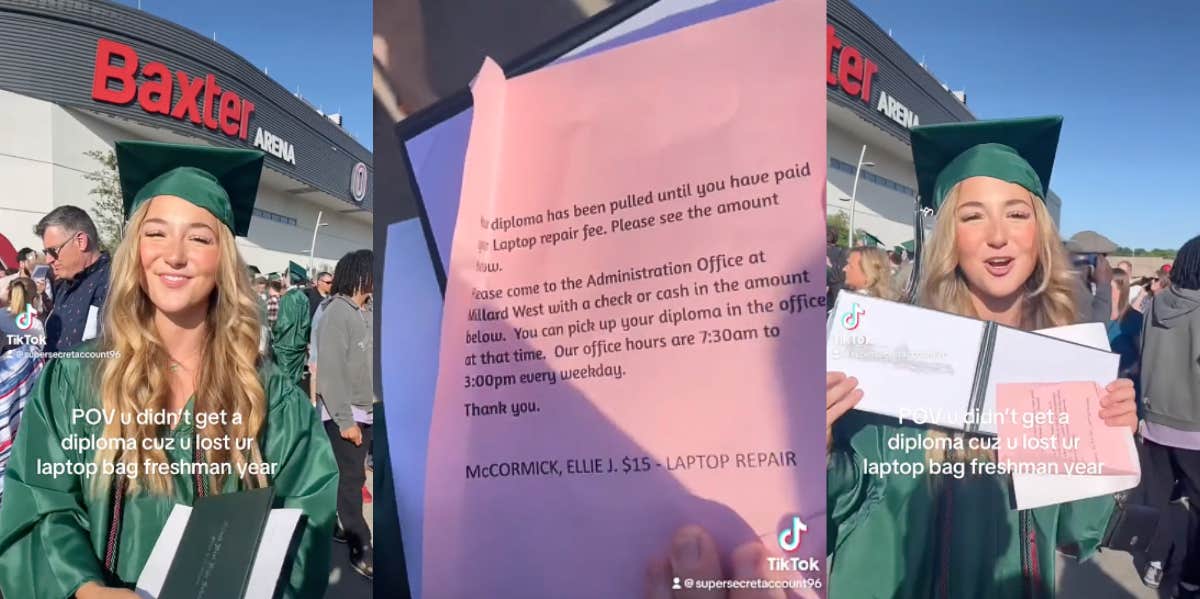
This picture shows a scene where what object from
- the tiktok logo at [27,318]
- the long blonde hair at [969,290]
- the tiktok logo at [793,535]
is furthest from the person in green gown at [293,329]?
the long blonde hair at [969,290]

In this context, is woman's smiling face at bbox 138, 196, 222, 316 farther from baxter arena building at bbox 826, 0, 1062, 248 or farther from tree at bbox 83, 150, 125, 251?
baxter arena building at bbox 826, 0, 1062, 248

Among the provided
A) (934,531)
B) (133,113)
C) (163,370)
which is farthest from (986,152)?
(133,113)

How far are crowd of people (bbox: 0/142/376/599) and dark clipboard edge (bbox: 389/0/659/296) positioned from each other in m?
0.46

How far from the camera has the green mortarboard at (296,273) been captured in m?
2.43

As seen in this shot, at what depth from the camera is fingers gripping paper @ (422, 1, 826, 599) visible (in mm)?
1033

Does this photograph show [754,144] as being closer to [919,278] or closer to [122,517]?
[919,278]

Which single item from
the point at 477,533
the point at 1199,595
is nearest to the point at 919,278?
the point at 477,533

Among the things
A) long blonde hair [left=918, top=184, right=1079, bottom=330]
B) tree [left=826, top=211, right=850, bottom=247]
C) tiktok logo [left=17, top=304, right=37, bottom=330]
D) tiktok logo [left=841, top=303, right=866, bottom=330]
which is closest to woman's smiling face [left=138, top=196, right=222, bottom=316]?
tiktok logo [left=17, top=304, right=37, bottom=330]

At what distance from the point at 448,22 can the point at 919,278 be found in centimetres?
134

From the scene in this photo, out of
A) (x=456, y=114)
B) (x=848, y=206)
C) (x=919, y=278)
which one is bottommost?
(x=919, y=278)

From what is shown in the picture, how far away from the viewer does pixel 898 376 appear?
1762mm

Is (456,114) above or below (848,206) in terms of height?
above

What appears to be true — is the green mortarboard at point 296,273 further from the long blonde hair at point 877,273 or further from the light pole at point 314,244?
the long blonde hair at point 877,273

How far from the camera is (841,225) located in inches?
61.0
